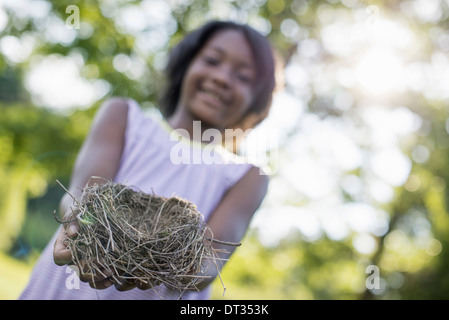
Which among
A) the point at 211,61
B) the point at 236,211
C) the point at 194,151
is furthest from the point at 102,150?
the point at 211,61

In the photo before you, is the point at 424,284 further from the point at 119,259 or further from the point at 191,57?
the point at 119,259

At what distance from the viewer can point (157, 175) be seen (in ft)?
7.30

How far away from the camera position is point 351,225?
30.6 feet

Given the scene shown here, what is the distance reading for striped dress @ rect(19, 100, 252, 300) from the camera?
205cm

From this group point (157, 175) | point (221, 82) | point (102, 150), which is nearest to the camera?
point (102, 150)

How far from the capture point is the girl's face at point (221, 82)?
247 centimetres

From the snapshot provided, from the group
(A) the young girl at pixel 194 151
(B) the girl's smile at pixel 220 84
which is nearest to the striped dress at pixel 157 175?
(A) the young girl at pixel 194 151

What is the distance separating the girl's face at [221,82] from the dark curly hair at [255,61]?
2.3 inches

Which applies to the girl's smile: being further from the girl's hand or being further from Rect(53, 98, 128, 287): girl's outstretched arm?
the girl's hand

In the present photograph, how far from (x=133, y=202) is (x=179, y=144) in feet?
2.37

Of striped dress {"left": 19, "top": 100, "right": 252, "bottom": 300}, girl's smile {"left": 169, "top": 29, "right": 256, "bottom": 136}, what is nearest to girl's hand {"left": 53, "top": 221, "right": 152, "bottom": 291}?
striped dress {"left": 19, "top": 100, "right": 252, "bottom": 300}

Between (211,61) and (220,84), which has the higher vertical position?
(211,61)

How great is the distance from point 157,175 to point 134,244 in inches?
30.3

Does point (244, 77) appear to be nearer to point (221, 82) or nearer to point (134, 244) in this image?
point (221, 82)
